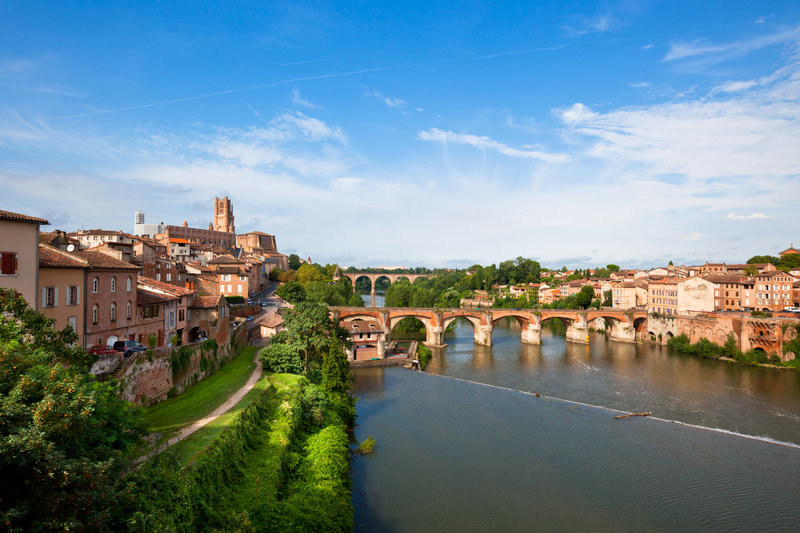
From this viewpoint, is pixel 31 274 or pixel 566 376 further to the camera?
pixel 566 376

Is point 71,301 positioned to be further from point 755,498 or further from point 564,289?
point 564,289

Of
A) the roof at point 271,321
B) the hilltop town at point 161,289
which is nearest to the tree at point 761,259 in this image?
the hilltop town at point 161,289

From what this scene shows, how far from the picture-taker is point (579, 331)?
2237 inches

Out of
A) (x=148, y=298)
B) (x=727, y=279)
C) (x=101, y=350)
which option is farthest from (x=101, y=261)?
(x=727, y=279)

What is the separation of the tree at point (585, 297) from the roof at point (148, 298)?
6558cm

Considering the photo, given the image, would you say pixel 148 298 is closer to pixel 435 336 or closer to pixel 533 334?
pixel 435 336

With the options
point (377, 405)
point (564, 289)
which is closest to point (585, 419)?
point (377, 405)

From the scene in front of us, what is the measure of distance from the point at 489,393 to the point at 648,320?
34673mm

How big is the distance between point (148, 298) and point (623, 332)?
174 ft

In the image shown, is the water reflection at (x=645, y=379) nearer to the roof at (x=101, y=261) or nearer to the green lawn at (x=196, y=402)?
the green lawn at (x=196, y=402)

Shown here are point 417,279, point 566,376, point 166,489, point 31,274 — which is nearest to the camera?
point 166,489

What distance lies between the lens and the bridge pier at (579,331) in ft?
184

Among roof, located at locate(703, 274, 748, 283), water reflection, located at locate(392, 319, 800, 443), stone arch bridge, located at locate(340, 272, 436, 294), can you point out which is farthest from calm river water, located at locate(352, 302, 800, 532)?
stone arch bridge, located at locate(340, 272, 436, 294)

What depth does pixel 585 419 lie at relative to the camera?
25906mm
